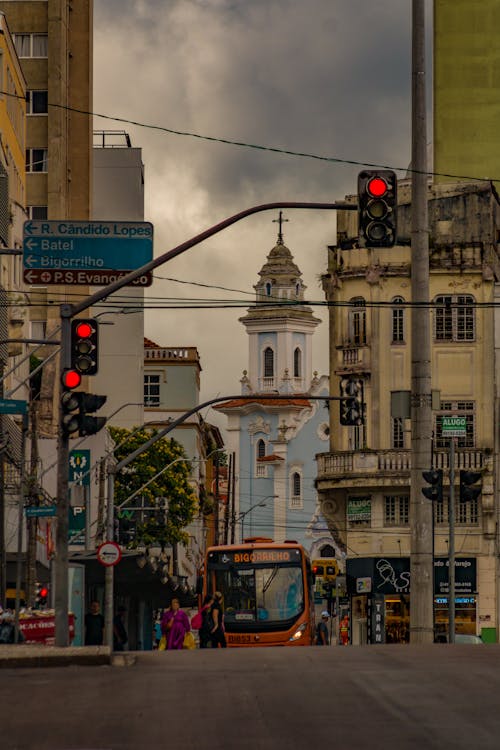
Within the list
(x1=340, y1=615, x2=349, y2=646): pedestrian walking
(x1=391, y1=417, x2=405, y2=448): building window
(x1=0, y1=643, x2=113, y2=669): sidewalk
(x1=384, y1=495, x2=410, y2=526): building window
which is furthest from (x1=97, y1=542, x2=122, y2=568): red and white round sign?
(x1=340, y1=615, x2=349, y2=646): pedestrian walking

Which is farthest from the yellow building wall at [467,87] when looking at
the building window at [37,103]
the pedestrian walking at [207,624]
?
the pedestrian walking at [207,624]

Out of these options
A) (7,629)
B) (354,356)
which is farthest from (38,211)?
(7,629)

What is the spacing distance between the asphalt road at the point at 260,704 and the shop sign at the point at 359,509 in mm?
51421

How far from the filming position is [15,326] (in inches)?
2581

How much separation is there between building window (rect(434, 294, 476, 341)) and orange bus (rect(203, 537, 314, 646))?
3028 centimetres

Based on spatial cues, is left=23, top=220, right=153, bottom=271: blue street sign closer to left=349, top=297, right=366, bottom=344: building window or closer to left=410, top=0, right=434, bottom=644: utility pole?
left=410, top=0, right=434, bottom=644: utility pole

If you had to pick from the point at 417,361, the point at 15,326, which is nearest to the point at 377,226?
the point at 417,361

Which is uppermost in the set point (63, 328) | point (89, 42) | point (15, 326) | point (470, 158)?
point (89, 42)

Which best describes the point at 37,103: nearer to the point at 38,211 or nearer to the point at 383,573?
the point at 38,211

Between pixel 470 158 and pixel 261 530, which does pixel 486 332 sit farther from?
pixel 261 530

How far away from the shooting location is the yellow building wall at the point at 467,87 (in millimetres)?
80188

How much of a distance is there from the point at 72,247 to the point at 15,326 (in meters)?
39.2

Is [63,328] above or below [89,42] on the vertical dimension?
below

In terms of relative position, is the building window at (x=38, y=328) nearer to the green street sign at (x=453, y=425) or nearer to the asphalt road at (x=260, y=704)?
the green street sign at (x=453, y=425)
